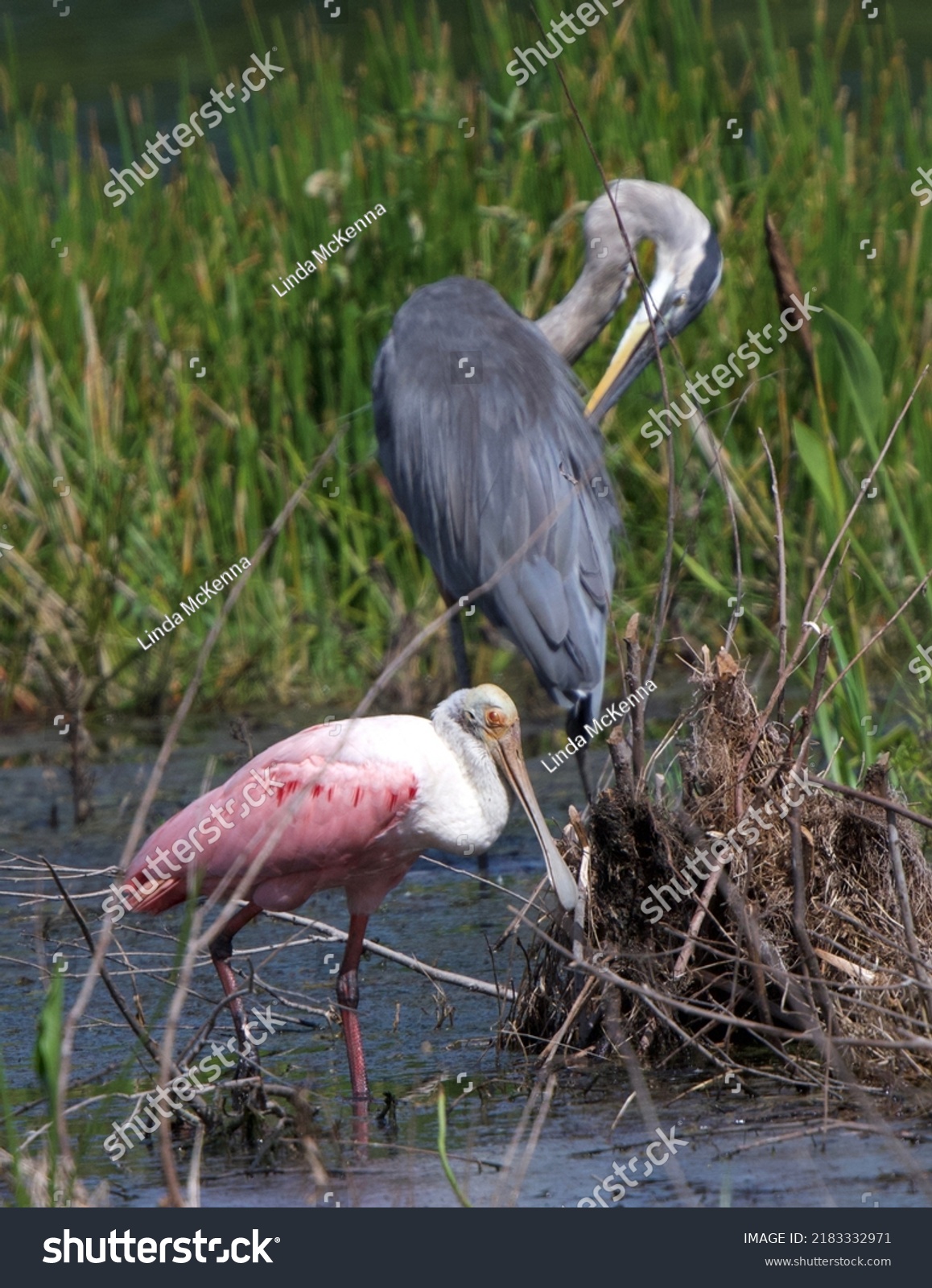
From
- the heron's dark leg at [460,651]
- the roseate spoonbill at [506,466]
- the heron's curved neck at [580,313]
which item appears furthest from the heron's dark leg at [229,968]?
the heron's curved neck at [580,313]

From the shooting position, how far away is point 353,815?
3580mm

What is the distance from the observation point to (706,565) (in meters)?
6.79

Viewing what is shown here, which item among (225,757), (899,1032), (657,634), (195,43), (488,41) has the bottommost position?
(899,1032)

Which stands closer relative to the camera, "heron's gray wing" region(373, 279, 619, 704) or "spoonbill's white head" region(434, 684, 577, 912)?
"spoonbill's white head" region(434, 684, 577, 912)

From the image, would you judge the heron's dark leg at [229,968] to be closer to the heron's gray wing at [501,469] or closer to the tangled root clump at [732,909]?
the tangled root clump at [732,909]

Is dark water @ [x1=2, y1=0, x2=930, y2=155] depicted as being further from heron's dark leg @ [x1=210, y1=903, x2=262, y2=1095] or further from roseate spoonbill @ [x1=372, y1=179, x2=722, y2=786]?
heron's dark leg @ [x1=210, y1=903, x2=262, y2=1095]

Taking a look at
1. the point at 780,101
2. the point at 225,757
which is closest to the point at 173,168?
the point at 780,101

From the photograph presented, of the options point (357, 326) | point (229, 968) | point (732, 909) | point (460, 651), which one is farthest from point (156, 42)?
point (732, 909)

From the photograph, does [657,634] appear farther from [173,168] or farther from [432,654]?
[173,168]

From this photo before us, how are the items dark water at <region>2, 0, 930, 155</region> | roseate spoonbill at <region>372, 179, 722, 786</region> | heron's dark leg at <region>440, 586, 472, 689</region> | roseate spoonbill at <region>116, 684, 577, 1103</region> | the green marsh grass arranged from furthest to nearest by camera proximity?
dark water at <region>2, 0, 930, 155</region>
the green marsh grass
heron's dark leg at <region>440, 586, 472, 689</region>
roseate spoonbill at <region>372, 179, 722, 786</region>
roseate spoonbill at <region>116, 684, 577, 1103</region>

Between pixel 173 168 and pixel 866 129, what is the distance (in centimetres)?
300

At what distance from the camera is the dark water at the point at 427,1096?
2.90 meters

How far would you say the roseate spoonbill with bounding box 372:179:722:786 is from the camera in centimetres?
500

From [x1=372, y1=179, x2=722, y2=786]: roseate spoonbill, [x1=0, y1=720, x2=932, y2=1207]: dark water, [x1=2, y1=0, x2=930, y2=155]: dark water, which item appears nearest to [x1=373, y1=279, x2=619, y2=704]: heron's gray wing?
[x1=372, y1=179, x2=722, y2=786]: roseate spoonbill
